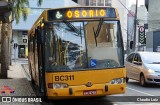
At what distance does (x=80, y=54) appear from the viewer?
10.5 meters

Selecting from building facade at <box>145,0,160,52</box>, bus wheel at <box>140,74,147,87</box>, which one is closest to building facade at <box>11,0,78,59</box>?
building facade at <box>145,0,160,52</box>

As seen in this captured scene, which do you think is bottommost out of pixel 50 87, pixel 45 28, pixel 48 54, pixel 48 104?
pixel 48 104

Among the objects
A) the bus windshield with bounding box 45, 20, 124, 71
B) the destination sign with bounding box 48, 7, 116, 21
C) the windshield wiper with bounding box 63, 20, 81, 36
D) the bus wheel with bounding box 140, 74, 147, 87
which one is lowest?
the bus wheel with bounding box 140, 74, 147, 87

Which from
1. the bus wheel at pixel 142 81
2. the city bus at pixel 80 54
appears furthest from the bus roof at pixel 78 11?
the bus wheel at pixel 142 81

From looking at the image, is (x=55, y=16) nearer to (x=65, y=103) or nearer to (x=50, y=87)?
(x=50, y=87)

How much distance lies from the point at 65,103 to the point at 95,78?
229 centimetres

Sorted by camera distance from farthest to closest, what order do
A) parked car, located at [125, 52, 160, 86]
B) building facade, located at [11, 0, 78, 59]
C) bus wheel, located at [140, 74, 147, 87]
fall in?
building facade, located at [11, 0, 78, 59] → bus wheel, located at [140, 74, 147, 87] → parked car, located at [125, 52, 160, 86]

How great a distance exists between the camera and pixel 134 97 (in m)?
13.4

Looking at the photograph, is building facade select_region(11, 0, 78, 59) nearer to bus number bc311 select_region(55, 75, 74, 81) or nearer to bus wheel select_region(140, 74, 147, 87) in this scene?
bus wheel select_region(140, 74, 147, 87)

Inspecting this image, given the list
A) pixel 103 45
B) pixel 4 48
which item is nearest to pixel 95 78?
pixel 103 45

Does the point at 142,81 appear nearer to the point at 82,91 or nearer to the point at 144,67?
the point at 144,67

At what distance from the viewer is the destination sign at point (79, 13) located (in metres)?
10.7

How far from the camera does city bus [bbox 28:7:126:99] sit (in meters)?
10.4

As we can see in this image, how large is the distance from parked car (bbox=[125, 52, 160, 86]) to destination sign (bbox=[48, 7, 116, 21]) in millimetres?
6481
